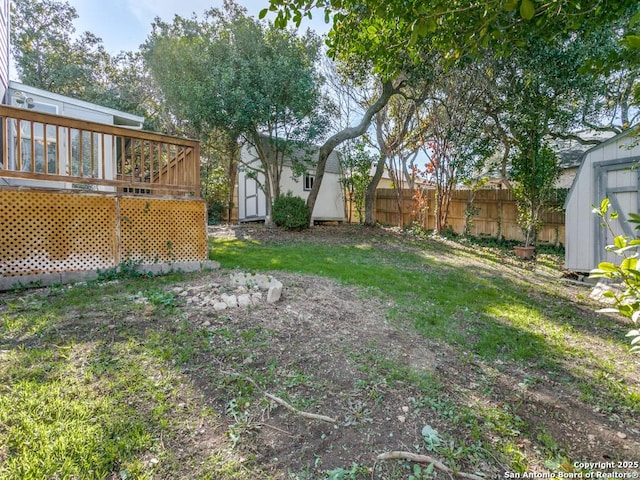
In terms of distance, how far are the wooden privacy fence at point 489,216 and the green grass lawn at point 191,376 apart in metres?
6.80

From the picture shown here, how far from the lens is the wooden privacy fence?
10523mm

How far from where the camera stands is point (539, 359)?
3131mm

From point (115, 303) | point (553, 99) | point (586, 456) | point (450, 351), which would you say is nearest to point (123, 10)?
point (115, 303)

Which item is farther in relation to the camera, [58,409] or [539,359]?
[539,359]

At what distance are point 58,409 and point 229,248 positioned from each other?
5.72m

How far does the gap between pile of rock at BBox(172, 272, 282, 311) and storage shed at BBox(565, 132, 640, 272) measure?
19.7 feet

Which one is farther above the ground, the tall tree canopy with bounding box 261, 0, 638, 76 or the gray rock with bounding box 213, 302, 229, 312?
the tall tree canopy with bounding box 261, 0, 638, 76

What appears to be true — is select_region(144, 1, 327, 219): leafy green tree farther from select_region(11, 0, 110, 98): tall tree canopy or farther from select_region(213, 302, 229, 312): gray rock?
select_region(11, 0, 110, 98): tall tree canopy

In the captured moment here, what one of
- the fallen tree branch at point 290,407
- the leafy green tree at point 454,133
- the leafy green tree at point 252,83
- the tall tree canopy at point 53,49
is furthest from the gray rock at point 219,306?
the tall tree canopy at point 53,49

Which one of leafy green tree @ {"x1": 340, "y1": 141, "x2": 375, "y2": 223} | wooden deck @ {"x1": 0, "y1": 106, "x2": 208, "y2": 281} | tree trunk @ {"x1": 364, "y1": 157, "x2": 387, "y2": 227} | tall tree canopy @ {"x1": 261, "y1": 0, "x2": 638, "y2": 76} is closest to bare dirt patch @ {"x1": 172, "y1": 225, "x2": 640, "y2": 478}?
wooden deck @ {"x1": 0, "y1": 106, "x2": 208, "y2": 281}

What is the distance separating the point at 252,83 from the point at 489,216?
29.5 ft

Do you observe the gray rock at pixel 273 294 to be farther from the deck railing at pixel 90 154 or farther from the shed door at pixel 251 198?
the shed door at pixel 251 198

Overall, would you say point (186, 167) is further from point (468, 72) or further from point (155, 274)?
point (468, 72)

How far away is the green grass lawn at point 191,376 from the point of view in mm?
1681
